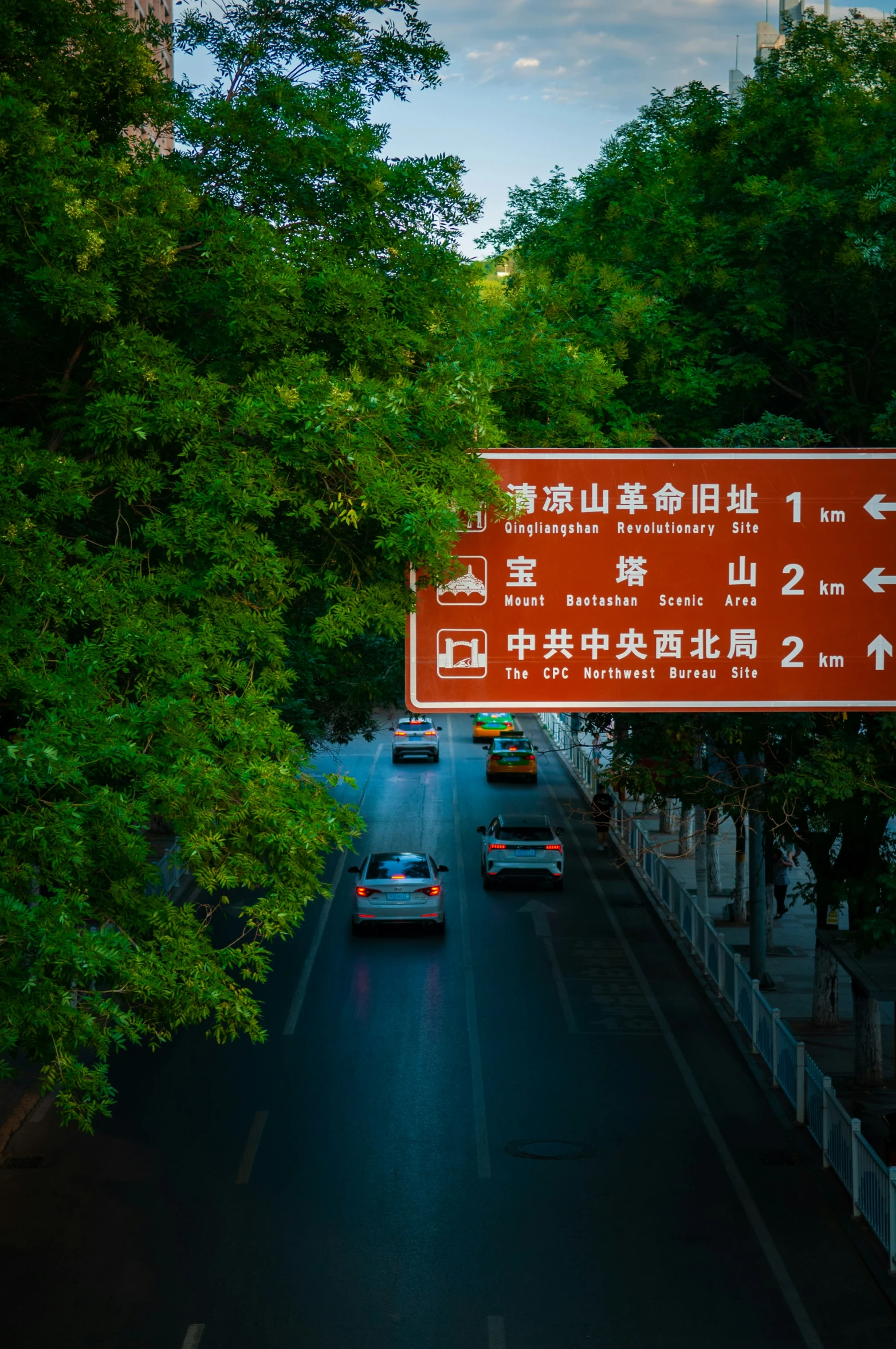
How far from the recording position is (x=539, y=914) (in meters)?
30.4

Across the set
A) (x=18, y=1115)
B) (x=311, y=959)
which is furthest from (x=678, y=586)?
(x=311, y=959)

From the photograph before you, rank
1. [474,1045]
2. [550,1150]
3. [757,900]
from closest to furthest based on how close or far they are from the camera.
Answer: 1. [550,1150]
2. [474,1045]
3. [757,900]

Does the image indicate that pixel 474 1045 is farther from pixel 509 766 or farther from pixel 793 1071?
pixel 509 766

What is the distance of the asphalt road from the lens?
41.5 feet

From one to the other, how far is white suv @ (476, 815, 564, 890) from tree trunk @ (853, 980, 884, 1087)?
13.7 meters

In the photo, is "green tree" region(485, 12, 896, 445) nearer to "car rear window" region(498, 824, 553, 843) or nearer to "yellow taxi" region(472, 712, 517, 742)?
"car rear window" region(498, 824, 553, 843)

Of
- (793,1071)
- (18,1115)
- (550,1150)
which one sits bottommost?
(18,1115)

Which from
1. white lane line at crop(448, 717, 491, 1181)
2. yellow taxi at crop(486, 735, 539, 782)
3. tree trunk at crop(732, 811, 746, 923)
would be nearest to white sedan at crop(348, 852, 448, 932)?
white lane line at crop(448, 717, 491, 1181)

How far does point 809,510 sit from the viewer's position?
9.58 meters

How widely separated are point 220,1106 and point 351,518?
11.3 meters

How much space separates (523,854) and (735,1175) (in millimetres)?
16852

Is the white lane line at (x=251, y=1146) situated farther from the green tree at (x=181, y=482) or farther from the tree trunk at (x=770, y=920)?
the tree trunk at (x=770, y=920)

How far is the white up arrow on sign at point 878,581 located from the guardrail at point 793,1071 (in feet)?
10.2

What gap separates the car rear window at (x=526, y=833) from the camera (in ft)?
108
